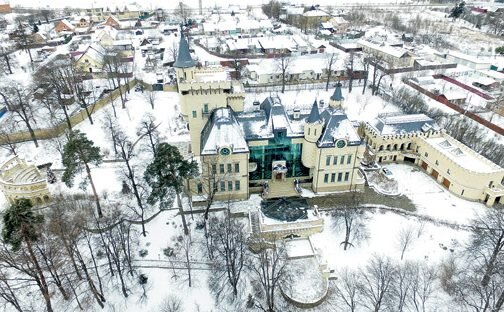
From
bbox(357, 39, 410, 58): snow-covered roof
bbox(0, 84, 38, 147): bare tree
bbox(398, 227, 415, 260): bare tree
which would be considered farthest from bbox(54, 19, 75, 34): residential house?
bbox(398, 227, 415, 260): bare tree

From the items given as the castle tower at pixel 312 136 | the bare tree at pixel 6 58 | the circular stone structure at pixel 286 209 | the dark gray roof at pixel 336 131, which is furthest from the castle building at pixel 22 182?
the bare tree at pixel 6 58

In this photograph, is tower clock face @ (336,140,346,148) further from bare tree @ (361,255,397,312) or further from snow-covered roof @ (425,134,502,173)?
snow-covered roof @ (425,134,502,173)

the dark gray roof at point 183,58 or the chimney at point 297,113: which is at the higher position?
the dark gray roof at point 183,58

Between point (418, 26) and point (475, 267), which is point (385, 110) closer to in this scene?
point (475, 267)

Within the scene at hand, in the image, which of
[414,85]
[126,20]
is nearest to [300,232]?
[414,85]

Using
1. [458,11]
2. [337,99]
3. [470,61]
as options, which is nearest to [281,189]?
[337,99]

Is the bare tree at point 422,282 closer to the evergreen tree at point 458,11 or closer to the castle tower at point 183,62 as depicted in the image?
the castle tower at point 183,62

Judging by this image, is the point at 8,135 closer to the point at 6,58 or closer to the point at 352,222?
the point at 6,58

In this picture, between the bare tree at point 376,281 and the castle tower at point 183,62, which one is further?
the castle tower at point 183,62
